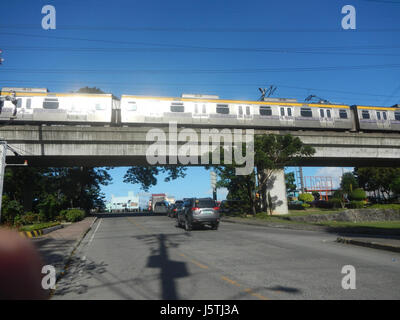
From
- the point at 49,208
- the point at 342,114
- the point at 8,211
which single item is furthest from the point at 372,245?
the point at 49,208

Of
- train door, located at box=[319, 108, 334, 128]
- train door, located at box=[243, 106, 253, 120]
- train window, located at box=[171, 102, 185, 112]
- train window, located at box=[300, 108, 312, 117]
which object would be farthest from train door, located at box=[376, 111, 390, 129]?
train window, located at box=[171, 102, 185, 112]

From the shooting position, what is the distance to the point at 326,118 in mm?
28453

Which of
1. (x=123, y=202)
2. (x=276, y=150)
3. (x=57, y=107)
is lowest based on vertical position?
(x=123, y=202)

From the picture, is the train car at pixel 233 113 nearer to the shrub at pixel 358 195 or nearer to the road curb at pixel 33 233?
the road curb at pixel 33 233

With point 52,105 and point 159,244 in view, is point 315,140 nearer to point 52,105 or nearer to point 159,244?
point 159,244

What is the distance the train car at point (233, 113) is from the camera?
23.8 meters

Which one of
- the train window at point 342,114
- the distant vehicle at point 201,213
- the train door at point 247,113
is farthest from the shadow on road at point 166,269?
the train window at point 342,114

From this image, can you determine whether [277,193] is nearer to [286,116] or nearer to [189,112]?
[286,116]

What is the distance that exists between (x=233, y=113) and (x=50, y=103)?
50.1ft

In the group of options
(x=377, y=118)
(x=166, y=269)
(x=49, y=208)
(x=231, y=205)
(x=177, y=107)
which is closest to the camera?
(x=166, y=269)

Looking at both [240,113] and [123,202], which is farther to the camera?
Result: [123,202]
